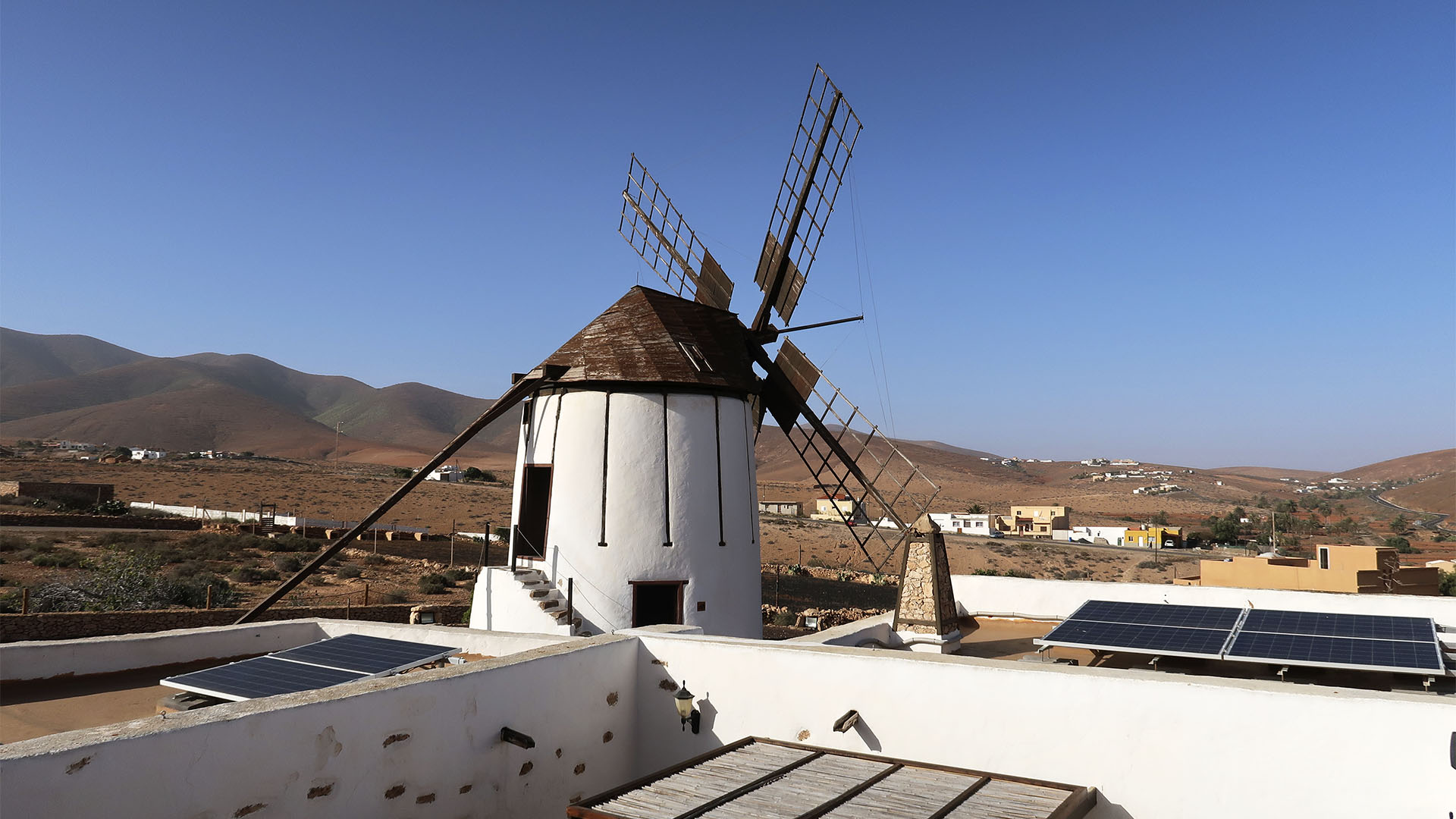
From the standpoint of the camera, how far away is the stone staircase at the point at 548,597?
15.2 m

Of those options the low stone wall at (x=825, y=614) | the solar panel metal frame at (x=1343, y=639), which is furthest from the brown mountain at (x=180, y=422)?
the solar panel metal frame at (x=1343, y=639)

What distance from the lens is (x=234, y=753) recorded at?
5348 millimetres

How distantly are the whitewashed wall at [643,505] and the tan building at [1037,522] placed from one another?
62.5 metres

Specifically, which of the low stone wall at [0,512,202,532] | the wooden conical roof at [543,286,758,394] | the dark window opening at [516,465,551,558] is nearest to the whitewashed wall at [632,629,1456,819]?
the wooden conical roof at [543,286,758,394]

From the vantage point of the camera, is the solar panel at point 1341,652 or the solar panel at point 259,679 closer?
the solar panel at point 259,679

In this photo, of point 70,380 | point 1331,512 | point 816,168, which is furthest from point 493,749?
point 70,380

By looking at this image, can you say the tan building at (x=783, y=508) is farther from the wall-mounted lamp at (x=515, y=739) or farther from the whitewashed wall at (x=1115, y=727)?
the wall-mounted lamp at (x=515, y=739)

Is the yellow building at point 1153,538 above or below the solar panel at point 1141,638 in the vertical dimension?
below

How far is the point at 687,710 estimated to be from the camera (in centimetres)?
852

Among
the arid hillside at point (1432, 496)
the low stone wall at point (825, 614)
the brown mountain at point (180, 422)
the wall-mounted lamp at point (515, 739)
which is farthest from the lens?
the brown mountain at point (180, 422)

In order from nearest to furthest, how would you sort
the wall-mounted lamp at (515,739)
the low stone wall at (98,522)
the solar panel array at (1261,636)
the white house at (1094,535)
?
the wall-mounted lamp at (515,739) → the solar panel array at (1261,636) → the low stone wall at (98,522) → the white house at (1094,535)

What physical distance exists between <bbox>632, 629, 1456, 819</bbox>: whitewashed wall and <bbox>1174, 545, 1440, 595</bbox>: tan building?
48.7 feet

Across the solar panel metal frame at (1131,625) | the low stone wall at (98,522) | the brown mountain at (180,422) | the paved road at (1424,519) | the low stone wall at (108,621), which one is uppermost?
the brown mountain at (180,422)

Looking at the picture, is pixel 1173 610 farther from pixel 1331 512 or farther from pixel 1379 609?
pixel 1331 512
